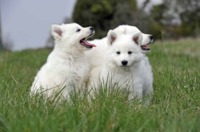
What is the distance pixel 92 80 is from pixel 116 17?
65.6 feet

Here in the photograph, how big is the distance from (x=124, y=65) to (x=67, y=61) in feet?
2.48

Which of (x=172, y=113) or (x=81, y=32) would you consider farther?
(x=81, y=32)

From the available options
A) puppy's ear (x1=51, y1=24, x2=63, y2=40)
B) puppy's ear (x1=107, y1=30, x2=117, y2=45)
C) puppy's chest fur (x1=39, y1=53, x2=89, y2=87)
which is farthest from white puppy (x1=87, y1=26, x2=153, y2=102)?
puppy's ear (x1=51, y1=24, x2=63, y2=40)

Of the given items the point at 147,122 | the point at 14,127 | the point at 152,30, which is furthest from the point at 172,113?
the point at 152,30

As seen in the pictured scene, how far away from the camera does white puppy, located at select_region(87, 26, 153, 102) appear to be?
6123 millimetres

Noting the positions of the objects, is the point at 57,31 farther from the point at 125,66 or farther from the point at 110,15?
the point at 110,15

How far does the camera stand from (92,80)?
250 inches

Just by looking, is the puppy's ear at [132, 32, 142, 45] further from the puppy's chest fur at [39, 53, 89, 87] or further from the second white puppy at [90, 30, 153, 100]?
the puppy's chest fur at [39, 53, 89, 87]

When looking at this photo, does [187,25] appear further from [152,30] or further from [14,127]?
[14,127]

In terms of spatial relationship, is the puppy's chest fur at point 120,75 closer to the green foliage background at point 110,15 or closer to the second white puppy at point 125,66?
the second white puppy at point 125,66

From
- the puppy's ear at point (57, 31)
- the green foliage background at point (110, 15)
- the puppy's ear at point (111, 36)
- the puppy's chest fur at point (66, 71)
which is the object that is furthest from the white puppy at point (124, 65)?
the green foliage background at point (110, 15)

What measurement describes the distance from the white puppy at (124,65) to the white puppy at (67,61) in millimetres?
189

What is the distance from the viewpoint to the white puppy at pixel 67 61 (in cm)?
621

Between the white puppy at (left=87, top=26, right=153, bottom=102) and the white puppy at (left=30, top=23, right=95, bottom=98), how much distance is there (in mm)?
189
